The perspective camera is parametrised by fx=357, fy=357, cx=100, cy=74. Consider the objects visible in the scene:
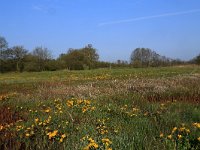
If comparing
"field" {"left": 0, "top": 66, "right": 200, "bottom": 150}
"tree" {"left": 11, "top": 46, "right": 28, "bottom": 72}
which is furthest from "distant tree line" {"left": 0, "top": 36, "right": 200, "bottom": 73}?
"field" {"left": 0, "top": 66, "right": 200, "bottom": 150}

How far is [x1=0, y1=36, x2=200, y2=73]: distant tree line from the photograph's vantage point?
225 feet

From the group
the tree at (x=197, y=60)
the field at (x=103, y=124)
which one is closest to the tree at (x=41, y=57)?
the tree at (x=197, y=60)

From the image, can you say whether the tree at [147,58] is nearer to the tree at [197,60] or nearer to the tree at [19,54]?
the tree at [197,60]

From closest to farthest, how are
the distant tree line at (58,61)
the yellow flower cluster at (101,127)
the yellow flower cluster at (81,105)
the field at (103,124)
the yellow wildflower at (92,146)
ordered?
the yellow wildflower at (92,146) → the field at (103,124) → the yellow flower cluster at (101,127) → the yellow flower cluster at (81,105) → the distant tree line at (58,61)

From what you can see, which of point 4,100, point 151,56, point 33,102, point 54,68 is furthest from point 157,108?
point 151,56

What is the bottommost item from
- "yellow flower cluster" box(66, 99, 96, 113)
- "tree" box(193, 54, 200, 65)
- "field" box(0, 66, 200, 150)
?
"field" box(0, 66, 200, 150)

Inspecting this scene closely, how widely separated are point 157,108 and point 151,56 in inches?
2794

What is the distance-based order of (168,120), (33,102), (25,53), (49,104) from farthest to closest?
(25,53) → (33,102) → (49,104) → (168,120)

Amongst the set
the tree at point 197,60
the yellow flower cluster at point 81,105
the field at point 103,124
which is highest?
the tree at point 197,60

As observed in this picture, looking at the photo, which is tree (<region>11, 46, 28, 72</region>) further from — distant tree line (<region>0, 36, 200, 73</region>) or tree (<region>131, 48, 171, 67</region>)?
tree (<region>131, 48, 171, 67</region>)

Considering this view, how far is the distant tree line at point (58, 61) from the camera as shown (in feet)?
225

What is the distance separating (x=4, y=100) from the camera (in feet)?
48.1

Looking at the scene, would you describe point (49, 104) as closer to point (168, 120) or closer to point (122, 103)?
point (122, 103)

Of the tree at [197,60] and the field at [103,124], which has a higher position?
the tree at [197,60]
